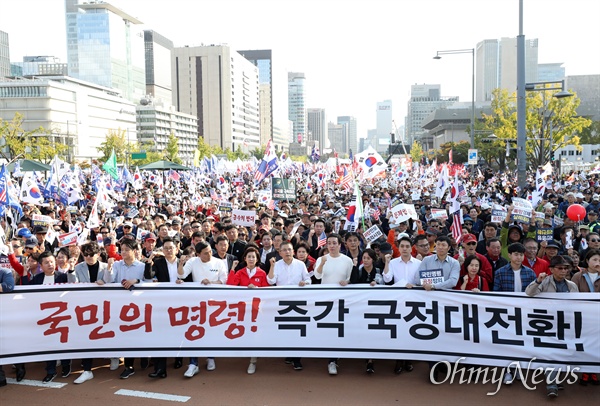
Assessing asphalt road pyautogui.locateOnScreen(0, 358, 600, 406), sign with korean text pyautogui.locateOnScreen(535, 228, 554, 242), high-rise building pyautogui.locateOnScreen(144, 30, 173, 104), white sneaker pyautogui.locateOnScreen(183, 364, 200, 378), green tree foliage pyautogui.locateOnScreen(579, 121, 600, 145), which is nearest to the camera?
asphalt road pyautogui.locateOnScreen(0, 358, 600, 406)

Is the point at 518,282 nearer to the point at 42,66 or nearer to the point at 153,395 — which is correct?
the point at 153,395

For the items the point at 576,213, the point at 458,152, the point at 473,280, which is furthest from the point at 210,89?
the point at 473,280

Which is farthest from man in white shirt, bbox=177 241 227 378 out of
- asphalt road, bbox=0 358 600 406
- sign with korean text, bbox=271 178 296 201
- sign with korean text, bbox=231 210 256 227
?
sign with korean text, bbox=271 178 296 201

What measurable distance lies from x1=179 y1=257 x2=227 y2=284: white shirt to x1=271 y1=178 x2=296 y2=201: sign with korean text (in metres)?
8.71

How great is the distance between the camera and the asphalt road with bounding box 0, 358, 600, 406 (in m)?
6.04

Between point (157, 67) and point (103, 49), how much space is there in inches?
1158

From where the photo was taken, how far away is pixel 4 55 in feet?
435

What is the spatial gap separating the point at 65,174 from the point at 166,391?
21.9 metres

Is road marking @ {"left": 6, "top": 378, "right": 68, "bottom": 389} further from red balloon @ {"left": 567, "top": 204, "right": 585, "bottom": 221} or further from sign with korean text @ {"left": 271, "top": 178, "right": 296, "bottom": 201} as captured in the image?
red balloon @ {"left": 567, "top": 204, "right": 585, "bottom": 221}

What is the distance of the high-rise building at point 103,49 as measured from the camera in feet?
474

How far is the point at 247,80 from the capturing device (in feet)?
576

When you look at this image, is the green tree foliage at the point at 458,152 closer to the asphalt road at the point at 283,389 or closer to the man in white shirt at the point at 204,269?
the asphalt road at the point at 283,389

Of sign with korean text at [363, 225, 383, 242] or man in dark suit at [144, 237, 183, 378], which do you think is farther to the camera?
sign with korean text at [363, 225, 383, 242]

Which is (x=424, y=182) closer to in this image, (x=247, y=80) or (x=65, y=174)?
(x=65, y=174)
